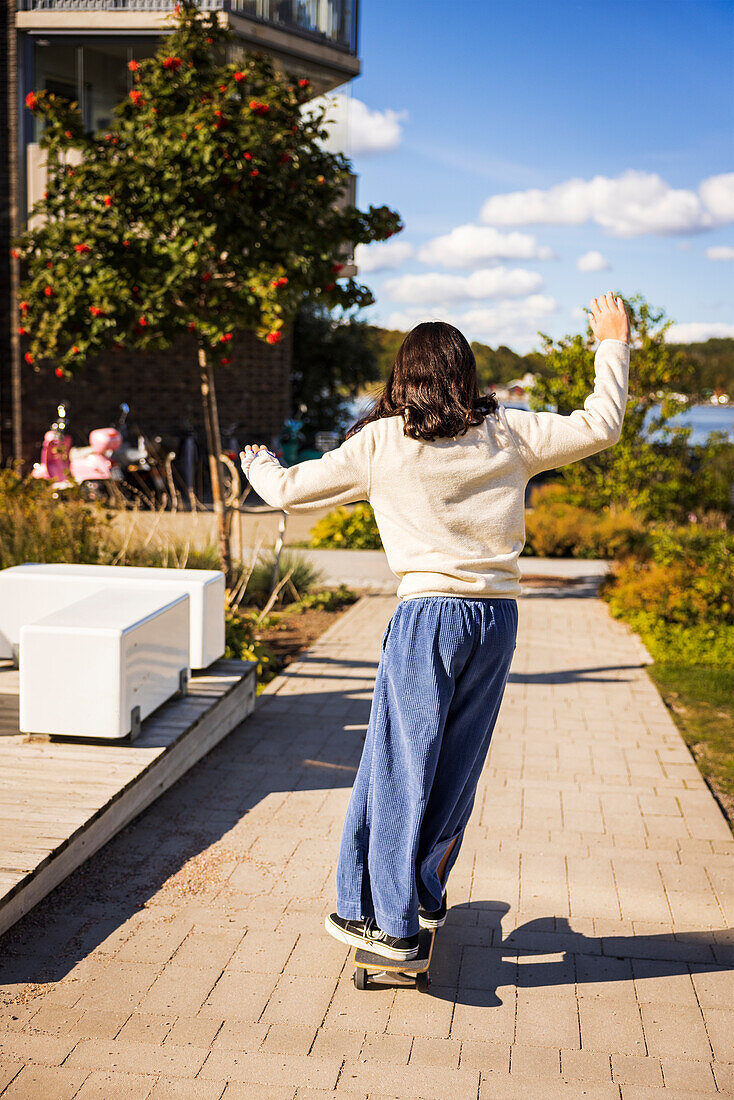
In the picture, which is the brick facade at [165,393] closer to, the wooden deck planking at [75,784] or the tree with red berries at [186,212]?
the tree with red berries at [186,212]

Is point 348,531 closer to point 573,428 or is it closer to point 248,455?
point 248,455

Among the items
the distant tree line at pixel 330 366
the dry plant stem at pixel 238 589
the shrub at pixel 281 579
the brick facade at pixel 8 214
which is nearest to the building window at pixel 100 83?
the brick facade at pixel 8 214

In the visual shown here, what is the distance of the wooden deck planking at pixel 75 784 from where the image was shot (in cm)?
314

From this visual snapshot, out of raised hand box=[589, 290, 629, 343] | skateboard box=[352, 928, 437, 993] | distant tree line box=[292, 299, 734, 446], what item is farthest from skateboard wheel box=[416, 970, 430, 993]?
distant tree line box=[292, 299, 734, 446]

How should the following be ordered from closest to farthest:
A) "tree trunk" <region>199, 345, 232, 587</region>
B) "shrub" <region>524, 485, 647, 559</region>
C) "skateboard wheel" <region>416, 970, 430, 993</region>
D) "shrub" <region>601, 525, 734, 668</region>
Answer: "skateboard wheel" <region>416, 970, 430, 993</region> < "tree trunk" <region>199, 345, 232, 587</region> < "shrub" <region>601, 525, 734, 668</region> < "shrub" <region>524, 485, 647, 559</region>

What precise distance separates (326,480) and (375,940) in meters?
1.28

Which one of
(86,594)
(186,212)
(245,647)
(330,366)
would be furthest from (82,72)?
(86,594)

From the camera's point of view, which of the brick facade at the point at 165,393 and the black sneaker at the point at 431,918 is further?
the brick facade at the point at 165,393

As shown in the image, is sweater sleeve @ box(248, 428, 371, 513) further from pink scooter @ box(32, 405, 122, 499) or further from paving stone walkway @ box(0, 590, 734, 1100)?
pink scooter @ box(32, 405, 122, 499)

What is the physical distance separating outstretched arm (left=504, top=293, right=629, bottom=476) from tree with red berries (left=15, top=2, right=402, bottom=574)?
416cm

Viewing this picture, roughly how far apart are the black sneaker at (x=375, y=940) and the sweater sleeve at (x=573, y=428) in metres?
1.34

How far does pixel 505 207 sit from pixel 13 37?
12258mm

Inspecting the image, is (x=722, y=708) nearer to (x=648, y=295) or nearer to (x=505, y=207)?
(x=648, y=295)

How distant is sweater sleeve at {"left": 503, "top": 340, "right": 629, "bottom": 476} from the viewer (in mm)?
2584
